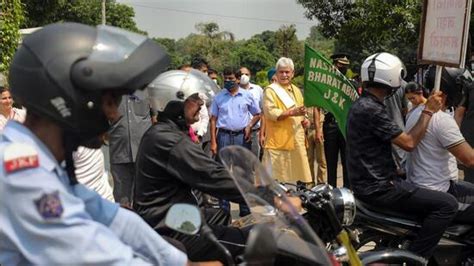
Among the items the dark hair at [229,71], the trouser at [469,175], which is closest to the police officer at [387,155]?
the trouser at [469,175]

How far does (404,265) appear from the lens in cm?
368

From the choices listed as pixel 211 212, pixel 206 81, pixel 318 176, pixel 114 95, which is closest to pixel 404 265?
pixel 211 212

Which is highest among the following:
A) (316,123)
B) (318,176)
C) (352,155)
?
(352,155)

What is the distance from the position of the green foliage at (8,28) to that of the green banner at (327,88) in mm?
4305

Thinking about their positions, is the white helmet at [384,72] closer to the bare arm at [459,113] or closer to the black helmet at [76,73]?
the black helmet at [76,73]

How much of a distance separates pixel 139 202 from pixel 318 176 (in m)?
5.30

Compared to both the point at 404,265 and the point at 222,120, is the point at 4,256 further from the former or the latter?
the point at 222,120

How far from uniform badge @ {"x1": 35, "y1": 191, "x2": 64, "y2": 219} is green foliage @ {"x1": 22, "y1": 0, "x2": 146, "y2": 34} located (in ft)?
57.1

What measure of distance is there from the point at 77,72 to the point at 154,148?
4.90 ft

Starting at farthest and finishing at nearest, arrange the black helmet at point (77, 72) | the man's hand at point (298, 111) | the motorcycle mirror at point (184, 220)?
1. the man's hand at point (298, 111)
2. the motorcycle mirror at point (184, 220)
3. the black helmet at point (77, 72)

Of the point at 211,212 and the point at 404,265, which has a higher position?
the point at 211,212

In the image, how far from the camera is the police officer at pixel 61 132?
4.97ft

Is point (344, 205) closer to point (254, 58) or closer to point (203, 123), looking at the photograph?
point (203, 123)

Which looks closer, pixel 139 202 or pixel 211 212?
pixel 139 202
